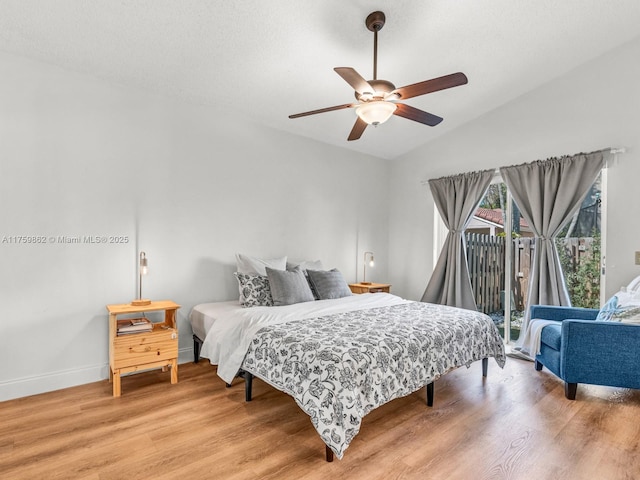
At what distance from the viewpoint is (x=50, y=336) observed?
2961 mm

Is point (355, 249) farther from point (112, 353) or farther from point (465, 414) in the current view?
point (112, 353)

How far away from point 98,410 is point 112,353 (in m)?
0.45

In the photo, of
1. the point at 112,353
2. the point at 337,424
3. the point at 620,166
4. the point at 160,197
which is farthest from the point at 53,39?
the point at 620,166

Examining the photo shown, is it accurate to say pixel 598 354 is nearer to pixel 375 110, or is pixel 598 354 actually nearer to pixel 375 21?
pixel 375 110

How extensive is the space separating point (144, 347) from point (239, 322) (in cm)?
84

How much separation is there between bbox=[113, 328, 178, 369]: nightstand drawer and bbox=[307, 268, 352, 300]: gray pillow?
57.1 inches

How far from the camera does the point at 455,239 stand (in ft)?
15.3

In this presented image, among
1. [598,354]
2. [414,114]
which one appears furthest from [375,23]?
[598,354]

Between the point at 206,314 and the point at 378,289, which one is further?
the point at 378,289

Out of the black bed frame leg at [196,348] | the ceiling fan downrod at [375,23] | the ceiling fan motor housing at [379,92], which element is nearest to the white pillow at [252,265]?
the black bed frame leg at [196,348]

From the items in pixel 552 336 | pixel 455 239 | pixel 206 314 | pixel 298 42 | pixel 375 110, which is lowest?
pixel 552 336

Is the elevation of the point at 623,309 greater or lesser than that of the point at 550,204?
lesser

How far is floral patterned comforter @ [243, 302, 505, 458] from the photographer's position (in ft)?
6.48

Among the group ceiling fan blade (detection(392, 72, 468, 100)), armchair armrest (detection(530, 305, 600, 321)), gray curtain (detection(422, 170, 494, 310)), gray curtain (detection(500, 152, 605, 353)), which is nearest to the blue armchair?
armchair armrest (detection(530, 305, 600, 321))
